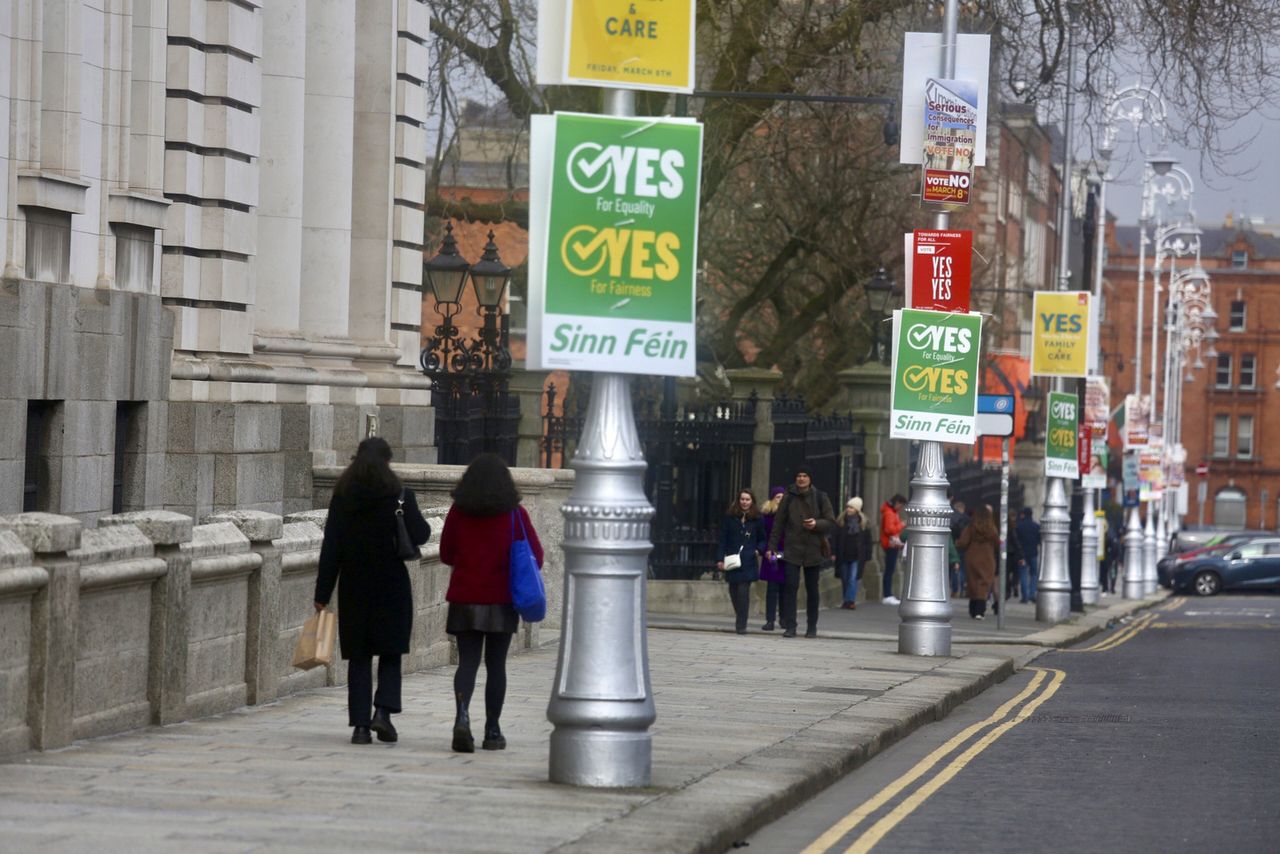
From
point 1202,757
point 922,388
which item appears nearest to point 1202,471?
point 922,388

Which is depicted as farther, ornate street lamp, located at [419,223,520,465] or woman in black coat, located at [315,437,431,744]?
ornate street lamp, located at [419,223,520,465]

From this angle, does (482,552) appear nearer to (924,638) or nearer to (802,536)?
(924,638)

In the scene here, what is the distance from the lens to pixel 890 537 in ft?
109

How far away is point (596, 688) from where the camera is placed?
374 inches

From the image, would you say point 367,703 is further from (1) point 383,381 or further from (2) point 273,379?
(1) point 383,381

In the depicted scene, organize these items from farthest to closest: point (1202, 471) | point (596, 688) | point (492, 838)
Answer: point (1202, 471), point (596, 688), point (492, 838)

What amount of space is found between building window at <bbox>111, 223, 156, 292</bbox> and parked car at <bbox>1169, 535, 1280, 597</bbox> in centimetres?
4268

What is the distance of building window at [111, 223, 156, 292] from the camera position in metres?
16.9

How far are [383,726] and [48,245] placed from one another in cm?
613

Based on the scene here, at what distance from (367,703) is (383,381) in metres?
10.5

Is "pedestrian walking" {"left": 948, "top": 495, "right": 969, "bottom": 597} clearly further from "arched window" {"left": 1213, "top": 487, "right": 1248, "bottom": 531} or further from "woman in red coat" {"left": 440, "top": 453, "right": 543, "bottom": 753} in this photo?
"arched window" {"left": 1213, "top": 487, "right": 1248, "bottom": 531}

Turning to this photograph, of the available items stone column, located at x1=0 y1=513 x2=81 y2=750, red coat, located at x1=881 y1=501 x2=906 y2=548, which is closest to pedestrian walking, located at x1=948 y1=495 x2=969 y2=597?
red coat, located at x1=881 y1=501 x2=906 y2=548

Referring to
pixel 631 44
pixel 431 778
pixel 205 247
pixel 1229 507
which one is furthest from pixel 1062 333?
pixel 1229 507

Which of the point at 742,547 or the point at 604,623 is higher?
the point at 604,623
